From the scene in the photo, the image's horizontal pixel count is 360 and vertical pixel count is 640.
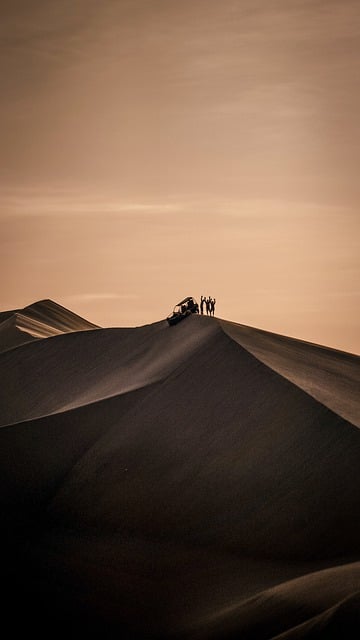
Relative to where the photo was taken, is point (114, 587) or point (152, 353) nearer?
point (114, 587)

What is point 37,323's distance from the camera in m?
91.7

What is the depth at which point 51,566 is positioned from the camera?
42562mm

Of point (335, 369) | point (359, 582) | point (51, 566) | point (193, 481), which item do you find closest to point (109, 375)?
point (335, 369)

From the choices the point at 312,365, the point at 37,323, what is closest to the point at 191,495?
the point at 312,365

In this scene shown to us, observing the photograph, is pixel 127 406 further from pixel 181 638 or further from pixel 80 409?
pixel 181 638

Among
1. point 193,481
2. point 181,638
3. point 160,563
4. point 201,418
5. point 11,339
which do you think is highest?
point 11,339

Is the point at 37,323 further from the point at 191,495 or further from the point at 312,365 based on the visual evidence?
the point at 191,495

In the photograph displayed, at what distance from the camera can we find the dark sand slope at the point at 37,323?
80.9 meters

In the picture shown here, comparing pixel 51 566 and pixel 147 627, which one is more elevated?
pixel 51 566

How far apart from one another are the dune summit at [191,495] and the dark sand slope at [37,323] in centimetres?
1758

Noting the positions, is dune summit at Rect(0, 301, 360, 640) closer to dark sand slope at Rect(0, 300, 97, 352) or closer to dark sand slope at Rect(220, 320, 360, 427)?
dark sand slope at Rect(220, 320, 360, 427)

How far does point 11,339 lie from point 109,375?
64.4 ft

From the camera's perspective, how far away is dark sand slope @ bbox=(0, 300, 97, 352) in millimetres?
80875

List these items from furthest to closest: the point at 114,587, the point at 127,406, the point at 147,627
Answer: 1. the point at 127,406
2. the point at 114,587
3. the point at 147,627
